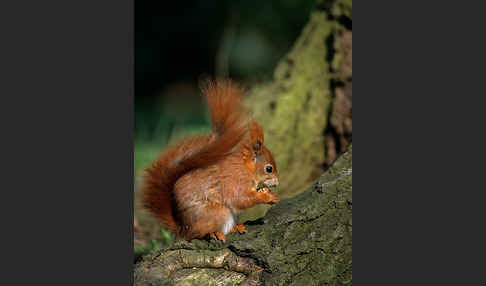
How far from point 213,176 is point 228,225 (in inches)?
8.2

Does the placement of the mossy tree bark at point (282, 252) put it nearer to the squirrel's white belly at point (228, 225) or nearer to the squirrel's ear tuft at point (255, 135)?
the squirrel's white belly at point (228, 225)

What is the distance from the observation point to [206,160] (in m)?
1.81

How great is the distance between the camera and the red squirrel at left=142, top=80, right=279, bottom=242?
178cm

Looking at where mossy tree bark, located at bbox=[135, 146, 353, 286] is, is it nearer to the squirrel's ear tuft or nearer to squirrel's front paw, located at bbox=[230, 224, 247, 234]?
squirrel's front paw, located at bbox=[230, 224, 247, 234]

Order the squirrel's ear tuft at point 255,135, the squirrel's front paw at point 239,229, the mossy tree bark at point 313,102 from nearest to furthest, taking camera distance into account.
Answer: the squirrel's front paw at point 239,229
the squirrel's ear tuft at point 255,135
the mossy tree bark at point 313,102

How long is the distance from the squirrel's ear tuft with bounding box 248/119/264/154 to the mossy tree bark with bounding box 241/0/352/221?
0.67m

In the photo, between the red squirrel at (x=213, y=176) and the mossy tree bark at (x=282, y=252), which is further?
the red squirrel at (x=213, y=176)

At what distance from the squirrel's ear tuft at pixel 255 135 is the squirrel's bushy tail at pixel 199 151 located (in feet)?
0.13

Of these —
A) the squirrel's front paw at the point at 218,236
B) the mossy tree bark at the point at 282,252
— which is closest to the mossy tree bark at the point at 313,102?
the mossy tree bark at the point at 282,252

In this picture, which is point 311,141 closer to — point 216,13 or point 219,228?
point 216,13

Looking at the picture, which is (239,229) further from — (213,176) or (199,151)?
(199,151)

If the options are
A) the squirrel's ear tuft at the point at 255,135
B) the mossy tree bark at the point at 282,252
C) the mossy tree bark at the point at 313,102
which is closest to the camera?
the mossy tree bark at the point at 282,252

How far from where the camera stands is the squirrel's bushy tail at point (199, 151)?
5.78 feet

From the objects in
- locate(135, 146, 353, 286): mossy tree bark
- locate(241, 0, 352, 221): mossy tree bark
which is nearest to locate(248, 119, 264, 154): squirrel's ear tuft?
locate(135, 146, 353, 286): mossy tree bark
